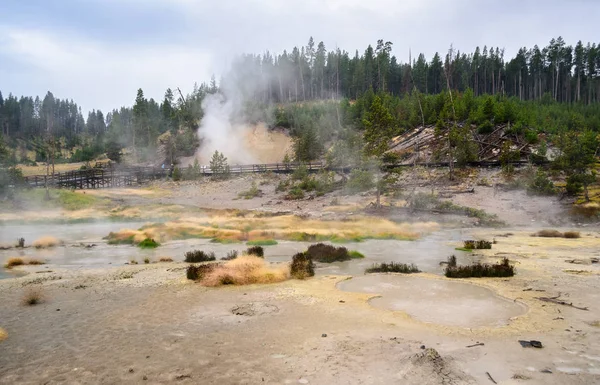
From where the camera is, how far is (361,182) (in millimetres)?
44844

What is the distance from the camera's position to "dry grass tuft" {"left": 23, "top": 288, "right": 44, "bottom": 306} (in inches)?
501

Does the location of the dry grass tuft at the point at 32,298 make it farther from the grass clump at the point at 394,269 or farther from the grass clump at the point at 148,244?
the grass clump at the point at 148,244

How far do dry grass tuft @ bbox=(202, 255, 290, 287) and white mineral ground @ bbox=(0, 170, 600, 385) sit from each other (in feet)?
1.74

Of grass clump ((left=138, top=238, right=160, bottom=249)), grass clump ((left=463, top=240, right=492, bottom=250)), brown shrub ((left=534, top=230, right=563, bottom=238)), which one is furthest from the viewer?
brown shrub ((left=534, top=230, right=563, bottom=238))

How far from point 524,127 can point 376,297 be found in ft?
166

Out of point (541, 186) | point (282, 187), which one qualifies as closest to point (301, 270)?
point (541, 186)

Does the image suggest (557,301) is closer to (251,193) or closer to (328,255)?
(328,255)

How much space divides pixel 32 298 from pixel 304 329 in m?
8.28

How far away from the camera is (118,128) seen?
335 ft

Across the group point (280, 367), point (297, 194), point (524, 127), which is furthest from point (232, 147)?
point (280, 367)

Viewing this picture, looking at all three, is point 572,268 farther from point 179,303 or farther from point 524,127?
point 524,127

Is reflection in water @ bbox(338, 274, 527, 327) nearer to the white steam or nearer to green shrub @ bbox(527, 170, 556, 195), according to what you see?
green shrub @ bbox(527, 170, 556, 195)

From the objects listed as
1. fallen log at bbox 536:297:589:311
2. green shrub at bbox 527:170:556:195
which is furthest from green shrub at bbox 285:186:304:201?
fallen log at bbox 536:297:589:311

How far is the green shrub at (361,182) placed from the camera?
145ft
